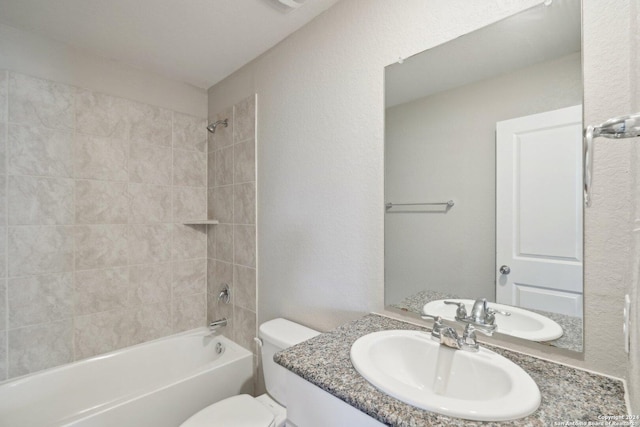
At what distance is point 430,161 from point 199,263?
77.3 inches

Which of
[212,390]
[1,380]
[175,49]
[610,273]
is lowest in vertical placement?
[212,390]

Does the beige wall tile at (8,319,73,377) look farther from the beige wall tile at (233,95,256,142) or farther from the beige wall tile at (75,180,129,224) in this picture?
the beige wall tile at (233,95,256,142)

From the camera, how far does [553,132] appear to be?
2.80 ft

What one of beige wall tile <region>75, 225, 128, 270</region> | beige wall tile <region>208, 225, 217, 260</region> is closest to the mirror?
beige wall tile <region>208, 225, 217, 260</region>

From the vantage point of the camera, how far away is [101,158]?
6.12 feet

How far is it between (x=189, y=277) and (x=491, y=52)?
234cm

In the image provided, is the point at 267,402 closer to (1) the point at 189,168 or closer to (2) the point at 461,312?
(2) the point at 461,312

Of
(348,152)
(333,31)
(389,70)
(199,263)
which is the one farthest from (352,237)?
(199,263)

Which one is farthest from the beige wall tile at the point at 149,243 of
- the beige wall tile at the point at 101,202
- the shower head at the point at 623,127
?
the shower head at the point at 623,127

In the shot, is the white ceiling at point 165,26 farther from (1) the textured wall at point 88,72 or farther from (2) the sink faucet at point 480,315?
(2) the sink faucet at point 480,315

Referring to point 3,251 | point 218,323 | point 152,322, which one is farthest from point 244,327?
point 3,251

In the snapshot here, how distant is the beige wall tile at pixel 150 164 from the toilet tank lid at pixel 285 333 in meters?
1.37

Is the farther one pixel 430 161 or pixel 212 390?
pixel 212 390

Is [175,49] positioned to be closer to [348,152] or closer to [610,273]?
[348,152]
